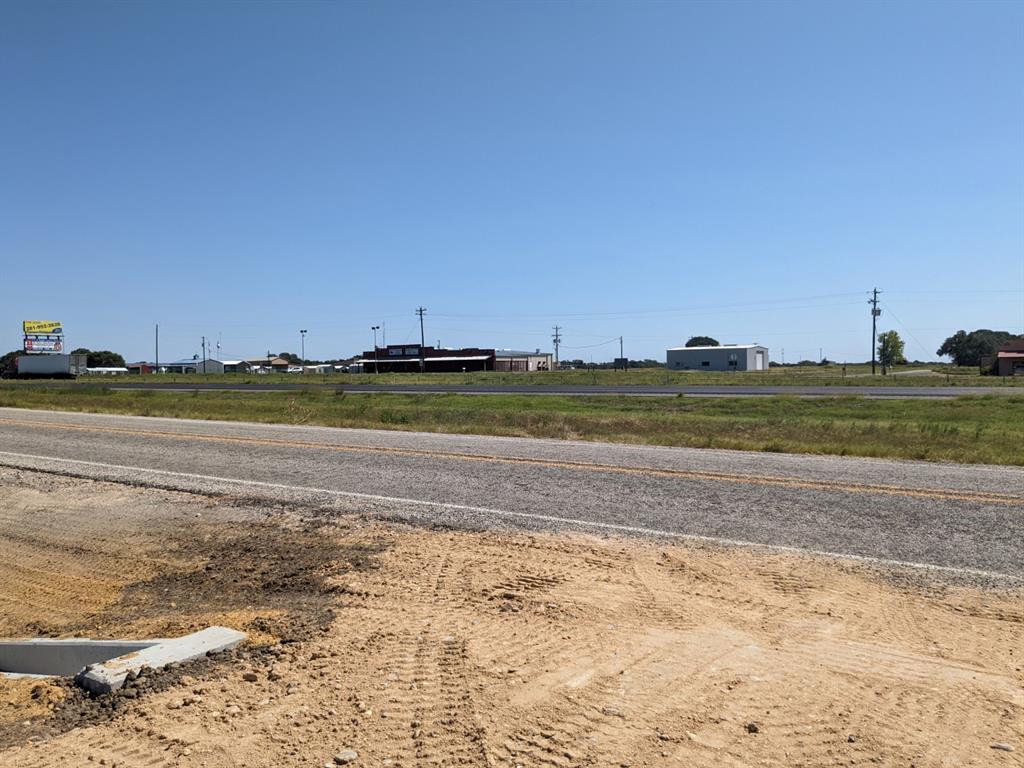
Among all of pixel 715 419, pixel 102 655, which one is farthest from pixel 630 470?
pixel 715 419

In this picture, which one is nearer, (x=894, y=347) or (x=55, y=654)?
(x=55, y=654)

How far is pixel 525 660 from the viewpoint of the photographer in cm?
496

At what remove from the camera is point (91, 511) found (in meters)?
10.8

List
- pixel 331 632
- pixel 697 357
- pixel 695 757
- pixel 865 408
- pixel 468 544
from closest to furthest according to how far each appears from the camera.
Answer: pixel 695 757 → pixel 331 632 → pixel 468 544 → pixel 865 408 → pixel 697 357

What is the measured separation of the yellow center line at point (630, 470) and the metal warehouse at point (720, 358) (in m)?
115

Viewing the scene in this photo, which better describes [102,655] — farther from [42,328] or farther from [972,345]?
[972,345]

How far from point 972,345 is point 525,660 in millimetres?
192899

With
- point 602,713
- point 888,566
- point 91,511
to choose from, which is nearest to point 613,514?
point 888,566

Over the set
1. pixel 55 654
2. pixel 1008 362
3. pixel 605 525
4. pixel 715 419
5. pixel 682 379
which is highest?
pixel 1008 362

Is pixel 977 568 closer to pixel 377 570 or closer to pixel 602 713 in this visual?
pixel 602 713

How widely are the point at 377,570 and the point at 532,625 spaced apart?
2.05 meters

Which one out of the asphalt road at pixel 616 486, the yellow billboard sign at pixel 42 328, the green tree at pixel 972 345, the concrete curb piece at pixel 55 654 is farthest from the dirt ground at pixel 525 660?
the green tree at pixel 972 345

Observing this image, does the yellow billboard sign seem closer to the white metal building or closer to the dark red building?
the white metal building

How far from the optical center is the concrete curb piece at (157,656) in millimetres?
4805
